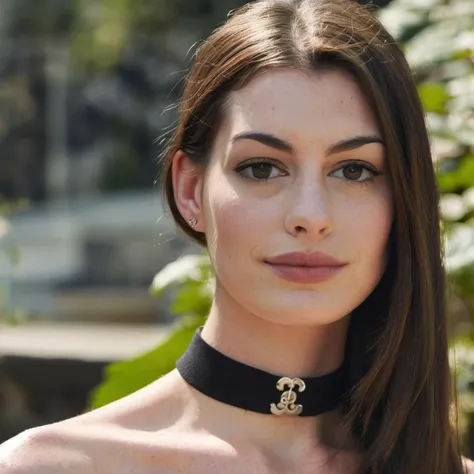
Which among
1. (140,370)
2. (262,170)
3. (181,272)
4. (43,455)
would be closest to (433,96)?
(181,272)

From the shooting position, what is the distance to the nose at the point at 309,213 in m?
2.06

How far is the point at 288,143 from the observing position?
6.92ft

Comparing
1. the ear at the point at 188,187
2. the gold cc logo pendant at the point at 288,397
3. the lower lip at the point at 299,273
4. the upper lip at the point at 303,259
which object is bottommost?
the gold cc logo pendant at the point at 288,397

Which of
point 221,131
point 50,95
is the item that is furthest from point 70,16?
point 221,131

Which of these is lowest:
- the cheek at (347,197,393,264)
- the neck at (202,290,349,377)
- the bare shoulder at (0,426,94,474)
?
the bare shoulder at (0,426,94,474)

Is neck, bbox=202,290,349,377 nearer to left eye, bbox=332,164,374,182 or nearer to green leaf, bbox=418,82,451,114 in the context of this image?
left eye, bbox=332,164,374,182

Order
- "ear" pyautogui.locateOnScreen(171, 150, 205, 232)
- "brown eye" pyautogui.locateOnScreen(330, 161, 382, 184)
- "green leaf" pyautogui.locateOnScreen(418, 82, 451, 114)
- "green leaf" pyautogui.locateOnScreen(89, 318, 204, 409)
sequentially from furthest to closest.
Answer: "green leaf" pyautogui.locateOnScreen(418, 82, 451, 114) < "green leaf" pyautogui.locateOnScreen(89, 318, 204, 409) < "ear" pyautogui.locateOnScreen(171, 150, 205, 232) < "brown eye" pyautogui.locateOnScreen(330, 161, 382, 184)

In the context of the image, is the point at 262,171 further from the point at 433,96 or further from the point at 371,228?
the point at 433,96

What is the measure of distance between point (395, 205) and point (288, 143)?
9.0 inches

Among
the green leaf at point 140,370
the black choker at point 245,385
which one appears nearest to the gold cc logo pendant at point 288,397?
the black choker at point 245,385

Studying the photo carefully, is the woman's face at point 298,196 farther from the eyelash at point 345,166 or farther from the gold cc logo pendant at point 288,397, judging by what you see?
the gold cc logo pendant at point 288,397

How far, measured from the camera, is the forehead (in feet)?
6.92

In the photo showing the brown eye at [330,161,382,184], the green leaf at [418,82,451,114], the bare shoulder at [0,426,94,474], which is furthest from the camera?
the green leaf at [418,82,451,114]

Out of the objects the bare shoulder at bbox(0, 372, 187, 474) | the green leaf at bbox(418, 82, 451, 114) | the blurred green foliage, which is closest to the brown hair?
the bare shoulder at bbox(0, 372, 187, 474)
